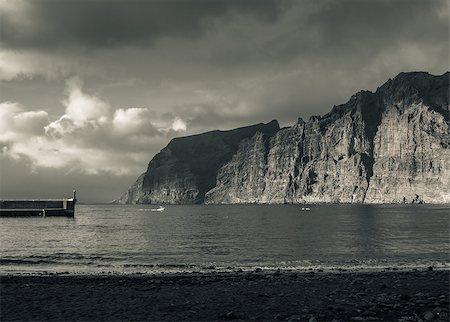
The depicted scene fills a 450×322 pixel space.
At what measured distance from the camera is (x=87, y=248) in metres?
53.3

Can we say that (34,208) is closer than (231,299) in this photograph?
No

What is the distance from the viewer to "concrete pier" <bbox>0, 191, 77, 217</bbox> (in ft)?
479

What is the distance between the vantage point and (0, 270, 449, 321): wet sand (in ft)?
55.1

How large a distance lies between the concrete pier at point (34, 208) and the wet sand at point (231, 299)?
429 feet

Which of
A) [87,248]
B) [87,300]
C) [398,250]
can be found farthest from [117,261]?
[398,250]

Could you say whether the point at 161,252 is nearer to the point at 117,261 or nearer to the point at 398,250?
the point at 117,261

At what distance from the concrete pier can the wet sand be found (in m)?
131

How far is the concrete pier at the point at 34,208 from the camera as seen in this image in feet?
479

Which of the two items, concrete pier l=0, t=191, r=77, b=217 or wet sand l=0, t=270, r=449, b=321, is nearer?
wet sand l=0, t=270, r=449, b=321

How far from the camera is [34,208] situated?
15475 cm

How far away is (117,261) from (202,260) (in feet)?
26.1

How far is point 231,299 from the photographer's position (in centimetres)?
1995

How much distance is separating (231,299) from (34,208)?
5927 inches

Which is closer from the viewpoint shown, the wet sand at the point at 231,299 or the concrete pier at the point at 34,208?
the wet sand at the point at 231,299
